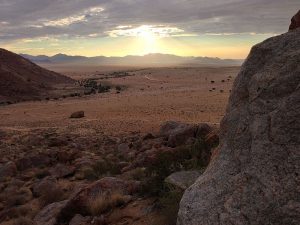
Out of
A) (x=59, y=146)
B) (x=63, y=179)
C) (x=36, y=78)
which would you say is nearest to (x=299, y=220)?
(x=63, y=179)

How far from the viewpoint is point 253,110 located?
A: 5.44 metres

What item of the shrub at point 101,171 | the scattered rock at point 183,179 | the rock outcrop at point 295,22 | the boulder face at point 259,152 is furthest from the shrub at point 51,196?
the rock outcrop at point 295,22

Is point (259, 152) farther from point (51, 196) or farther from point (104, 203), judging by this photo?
point (51, 196)

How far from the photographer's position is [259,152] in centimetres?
493

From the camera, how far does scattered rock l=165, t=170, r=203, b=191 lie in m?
7.22

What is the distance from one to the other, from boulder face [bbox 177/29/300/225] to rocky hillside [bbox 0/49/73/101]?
116 ft

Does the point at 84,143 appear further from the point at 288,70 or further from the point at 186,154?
the point at 288,70

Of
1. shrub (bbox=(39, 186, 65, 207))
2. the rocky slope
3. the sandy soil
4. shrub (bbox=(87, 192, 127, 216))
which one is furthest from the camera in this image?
the sandy soil

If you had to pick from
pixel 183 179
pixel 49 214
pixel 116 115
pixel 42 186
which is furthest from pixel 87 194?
pixel 116 115

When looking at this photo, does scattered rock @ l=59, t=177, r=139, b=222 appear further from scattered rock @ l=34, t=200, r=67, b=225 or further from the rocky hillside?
the rocky hillside

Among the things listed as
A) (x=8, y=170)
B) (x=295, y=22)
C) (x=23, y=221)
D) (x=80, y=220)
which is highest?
(x=295, y=22)

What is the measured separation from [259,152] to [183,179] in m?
2.82

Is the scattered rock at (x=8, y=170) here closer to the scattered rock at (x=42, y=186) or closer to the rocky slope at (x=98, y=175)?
the rocky slope at (x=98, y=175)

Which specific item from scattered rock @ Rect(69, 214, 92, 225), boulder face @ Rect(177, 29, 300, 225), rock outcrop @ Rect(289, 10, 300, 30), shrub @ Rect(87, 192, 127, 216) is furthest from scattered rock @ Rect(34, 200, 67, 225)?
rock outcrop @ Rect(289, 10, 300, 30)
